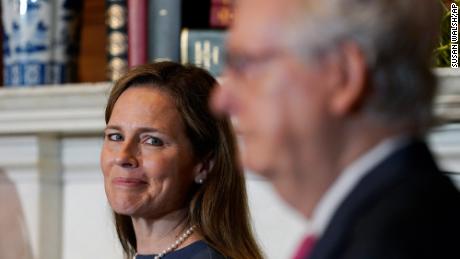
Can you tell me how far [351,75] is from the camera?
0.63 meters

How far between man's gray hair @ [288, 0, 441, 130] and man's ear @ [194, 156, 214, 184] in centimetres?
102

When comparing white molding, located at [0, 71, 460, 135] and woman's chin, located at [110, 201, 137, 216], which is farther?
white molding, located at [0, 71, 460, 135]

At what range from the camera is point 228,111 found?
2.17 ft

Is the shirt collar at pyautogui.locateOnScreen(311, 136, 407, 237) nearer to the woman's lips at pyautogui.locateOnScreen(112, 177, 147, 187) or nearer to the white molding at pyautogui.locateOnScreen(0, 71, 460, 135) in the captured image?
the woman's lips at pyautogui.locateOnScreen(112, 177, 147, 187)

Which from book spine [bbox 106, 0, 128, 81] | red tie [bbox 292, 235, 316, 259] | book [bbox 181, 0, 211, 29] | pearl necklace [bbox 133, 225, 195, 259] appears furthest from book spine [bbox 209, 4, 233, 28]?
red tie [bbox 292, 235, 316, 259]

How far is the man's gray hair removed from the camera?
630 mm

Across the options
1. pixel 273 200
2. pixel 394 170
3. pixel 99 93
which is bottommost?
pixel 273 200

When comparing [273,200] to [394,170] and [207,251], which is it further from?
[394,170]

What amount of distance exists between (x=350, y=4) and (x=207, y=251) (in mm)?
999

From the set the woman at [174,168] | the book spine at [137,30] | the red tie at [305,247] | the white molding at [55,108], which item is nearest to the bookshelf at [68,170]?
the white molding at [55,108]

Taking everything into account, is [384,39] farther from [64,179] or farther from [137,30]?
[64,179]

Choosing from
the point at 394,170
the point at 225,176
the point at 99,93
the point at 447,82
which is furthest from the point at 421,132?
the point at 99,93

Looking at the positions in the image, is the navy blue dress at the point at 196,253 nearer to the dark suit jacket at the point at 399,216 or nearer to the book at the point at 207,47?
the book at the point at 207,47

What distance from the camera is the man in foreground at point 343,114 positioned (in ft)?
2.05
